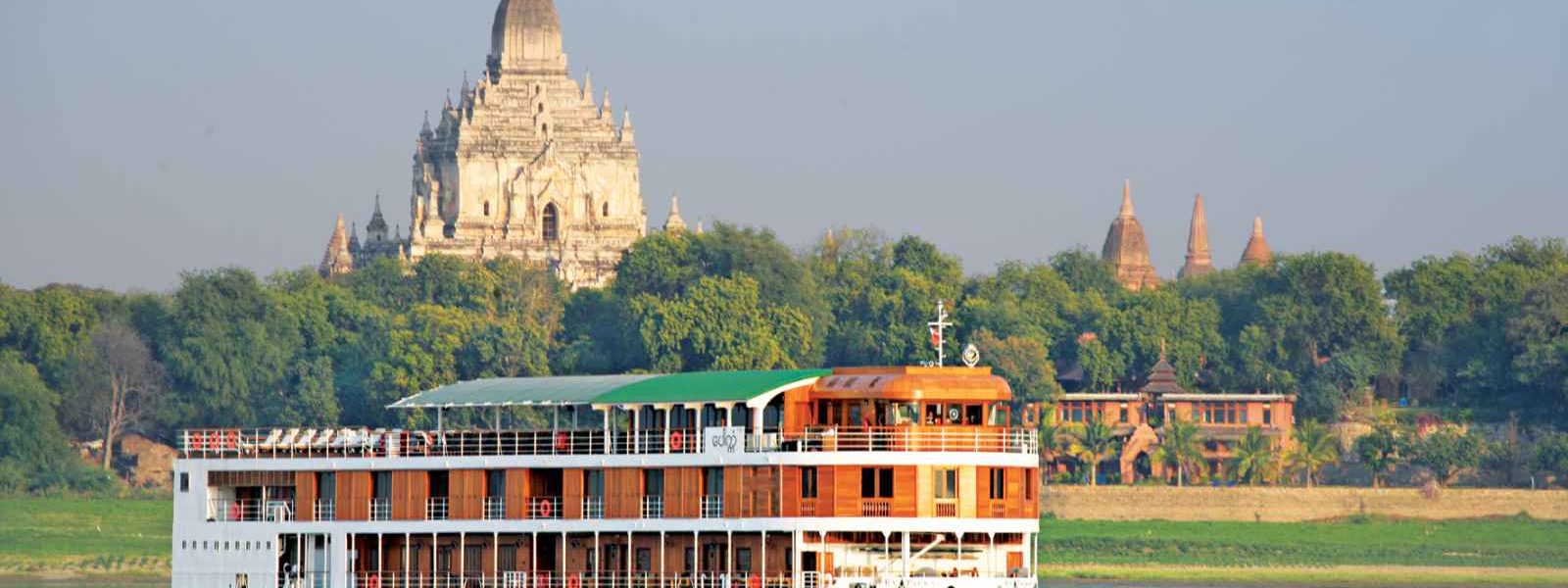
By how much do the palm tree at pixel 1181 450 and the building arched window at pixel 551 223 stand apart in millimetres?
46348

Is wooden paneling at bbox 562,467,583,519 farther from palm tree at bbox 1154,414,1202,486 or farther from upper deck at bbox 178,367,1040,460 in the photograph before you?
palm tree at bbox 1154,414,1202,486

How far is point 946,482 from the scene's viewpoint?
208 feet

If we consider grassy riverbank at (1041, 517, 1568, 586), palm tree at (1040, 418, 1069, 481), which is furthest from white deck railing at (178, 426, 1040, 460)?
palm tree at (1040, 418, 1069, 481)

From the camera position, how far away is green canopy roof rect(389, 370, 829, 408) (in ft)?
212

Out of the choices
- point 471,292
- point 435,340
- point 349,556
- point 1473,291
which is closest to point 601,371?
point 435,340

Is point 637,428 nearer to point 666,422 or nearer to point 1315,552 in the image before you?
point 666,422

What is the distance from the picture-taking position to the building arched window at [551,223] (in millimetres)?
172500

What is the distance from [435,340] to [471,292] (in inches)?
570

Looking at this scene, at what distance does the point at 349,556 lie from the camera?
225ft

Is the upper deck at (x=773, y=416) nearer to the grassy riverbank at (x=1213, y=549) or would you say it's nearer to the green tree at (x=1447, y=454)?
the grassy riverbank at (x=1213, y=549)

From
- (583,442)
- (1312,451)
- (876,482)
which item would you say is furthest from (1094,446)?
(876,482)

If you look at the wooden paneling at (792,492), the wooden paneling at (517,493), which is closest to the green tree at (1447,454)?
the wooden paneling at (517,493)

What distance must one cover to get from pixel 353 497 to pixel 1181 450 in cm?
6502

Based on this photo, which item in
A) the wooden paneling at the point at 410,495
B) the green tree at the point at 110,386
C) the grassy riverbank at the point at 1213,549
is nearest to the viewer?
the wooden paneling at the point at 410,495
